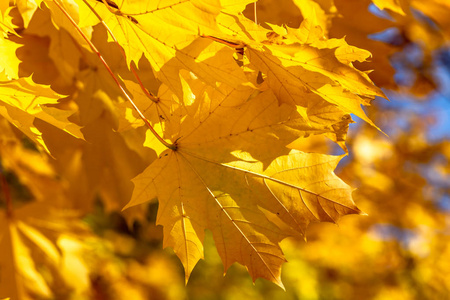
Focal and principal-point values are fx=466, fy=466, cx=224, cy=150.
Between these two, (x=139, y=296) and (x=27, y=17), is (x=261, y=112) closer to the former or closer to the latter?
(x=27, y=17)

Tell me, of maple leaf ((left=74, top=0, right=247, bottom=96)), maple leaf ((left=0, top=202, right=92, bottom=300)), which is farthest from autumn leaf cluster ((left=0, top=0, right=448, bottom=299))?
maple leaf ((left=0, top=202, right=92, bottom=300))

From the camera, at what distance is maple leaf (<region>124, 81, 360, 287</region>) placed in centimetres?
77

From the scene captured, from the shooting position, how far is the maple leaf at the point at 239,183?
0.77 m

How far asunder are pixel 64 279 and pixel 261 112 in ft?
4.34

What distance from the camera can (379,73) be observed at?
1131 millimetres

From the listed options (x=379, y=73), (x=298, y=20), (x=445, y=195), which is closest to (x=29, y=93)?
(x=298, y=20)

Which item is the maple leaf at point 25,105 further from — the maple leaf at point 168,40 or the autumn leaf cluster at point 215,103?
the maple leaf at point 168,40

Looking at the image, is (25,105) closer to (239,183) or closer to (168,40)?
(168,40)

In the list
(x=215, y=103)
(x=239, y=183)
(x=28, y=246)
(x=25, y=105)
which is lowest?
(x=28, y=246)

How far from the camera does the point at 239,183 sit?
79 cm

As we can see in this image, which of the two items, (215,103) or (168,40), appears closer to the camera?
(168,40)

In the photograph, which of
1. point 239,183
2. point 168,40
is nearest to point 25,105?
point 168,40

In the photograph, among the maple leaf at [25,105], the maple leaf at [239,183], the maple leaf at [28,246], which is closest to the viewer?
the maple leaf at [25,105]

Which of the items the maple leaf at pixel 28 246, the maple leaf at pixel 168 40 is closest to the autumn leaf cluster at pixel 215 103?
the maple leaf at pixel 168 40
